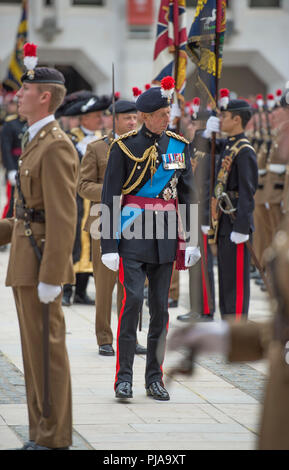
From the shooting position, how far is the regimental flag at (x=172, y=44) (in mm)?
9492

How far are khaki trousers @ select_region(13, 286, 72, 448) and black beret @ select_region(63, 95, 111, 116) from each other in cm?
424

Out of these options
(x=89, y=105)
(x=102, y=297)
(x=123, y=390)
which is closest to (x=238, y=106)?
(x=89, y=105)

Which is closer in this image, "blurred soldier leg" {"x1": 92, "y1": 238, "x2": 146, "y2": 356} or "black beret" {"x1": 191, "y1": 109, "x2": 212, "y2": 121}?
"blurred soldier leg" {"x1": 92, "y1": 238, "x2": 146, "y2": 356}

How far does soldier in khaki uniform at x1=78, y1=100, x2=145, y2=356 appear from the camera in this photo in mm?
7543

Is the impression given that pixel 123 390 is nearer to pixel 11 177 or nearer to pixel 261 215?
pixel 261 215

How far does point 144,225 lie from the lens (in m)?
6.18

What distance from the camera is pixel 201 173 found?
9164mm

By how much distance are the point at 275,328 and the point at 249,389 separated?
11.3 ft

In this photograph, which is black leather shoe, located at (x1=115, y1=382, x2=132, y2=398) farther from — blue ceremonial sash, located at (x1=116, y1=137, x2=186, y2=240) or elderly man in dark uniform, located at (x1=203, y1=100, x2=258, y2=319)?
elderly man in dark uniform, located at (x1=203, y1=100, x2=258, y2=319)

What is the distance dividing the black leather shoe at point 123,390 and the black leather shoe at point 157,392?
0.17m

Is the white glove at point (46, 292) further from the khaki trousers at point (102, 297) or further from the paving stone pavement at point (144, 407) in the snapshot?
the khaki trousers at point (102, 297)

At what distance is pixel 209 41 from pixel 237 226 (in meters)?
1.70

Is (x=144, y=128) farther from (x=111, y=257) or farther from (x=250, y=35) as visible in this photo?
(x=250, y=35)

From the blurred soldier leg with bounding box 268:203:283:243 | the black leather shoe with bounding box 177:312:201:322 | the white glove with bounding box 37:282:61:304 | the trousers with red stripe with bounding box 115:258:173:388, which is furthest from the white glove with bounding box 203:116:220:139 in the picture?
the white glove with bounding box 37:282:61:304
